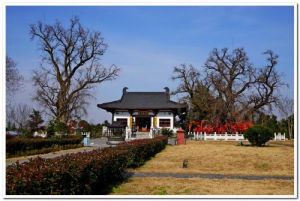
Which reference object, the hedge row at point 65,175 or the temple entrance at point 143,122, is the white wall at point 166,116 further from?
the hedge row at point 65,175

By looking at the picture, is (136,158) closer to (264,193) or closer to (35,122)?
(264,193)

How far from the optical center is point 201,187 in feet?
23.6

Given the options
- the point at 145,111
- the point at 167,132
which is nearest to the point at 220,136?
the point at 167,132

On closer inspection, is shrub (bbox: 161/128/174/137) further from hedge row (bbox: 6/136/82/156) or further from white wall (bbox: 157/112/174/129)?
hedge row (bbox: 6/136/82/156)

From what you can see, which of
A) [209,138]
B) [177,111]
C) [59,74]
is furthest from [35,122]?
[209,138]

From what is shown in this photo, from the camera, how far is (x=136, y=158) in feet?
34.4

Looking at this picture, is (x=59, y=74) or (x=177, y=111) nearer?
(x=59, y=74)

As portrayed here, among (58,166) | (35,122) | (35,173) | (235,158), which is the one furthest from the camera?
(35,122)

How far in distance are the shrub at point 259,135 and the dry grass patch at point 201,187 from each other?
10579mm

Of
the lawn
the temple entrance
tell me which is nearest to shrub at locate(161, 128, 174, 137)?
the temple entrance

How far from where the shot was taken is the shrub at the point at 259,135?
18.3 meters

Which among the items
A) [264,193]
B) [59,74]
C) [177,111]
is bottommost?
[264,193]

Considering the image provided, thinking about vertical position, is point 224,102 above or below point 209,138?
above

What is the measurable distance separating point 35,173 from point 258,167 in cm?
756
